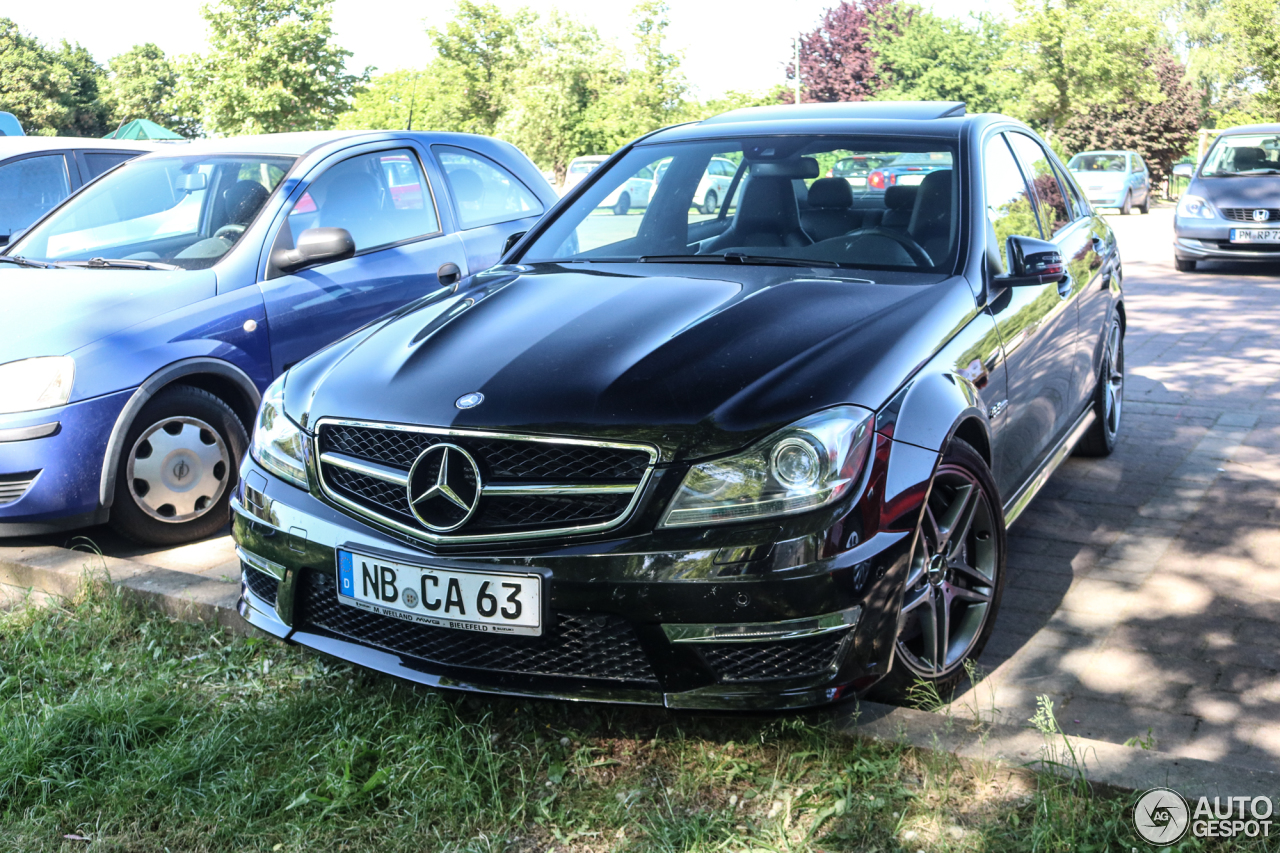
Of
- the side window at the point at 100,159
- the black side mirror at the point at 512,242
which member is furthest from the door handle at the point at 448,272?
the side window at the point at 100,159

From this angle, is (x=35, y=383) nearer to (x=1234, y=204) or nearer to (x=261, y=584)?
(x=261, y=584)

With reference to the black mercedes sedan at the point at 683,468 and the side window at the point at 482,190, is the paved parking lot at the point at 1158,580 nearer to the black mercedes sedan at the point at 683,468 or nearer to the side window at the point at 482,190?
the black mercedes sedan at the point at 683,468

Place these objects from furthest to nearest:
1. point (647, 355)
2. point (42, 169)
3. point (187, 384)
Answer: point (42, 169) → point (187, 384) → point (647, 355)

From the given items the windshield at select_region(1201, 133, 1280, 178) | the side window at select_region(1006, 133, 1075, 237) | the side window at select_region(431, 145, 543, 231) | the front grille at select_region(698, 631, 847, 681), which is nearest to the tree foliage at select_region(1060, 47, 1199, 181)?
the windshield at select_region(1201, 133, 1280, 178)

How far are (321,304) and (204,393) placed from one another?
744 mm

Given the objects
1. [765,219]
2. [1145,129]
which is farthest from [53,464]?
[1145,129]

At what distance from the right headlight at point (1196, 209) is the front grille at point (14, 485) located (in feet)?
40.3

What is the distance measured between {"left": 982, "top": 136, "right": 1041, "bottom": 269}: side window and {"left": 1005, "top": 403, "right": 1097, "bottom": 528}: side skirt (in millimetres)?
776

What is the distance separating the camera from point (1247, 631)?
365 centimetres

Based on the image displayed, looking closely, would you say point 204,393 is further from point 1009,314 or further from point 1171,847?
point 1171,847

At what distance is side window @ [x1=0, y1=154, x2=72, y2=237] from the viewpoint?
7758 mm

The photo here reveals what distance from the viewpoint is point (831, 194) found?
4.02 metres

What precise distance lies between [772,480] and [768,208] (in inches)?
67.8

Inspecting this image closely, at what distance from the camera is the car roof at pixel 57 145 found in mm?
7883
